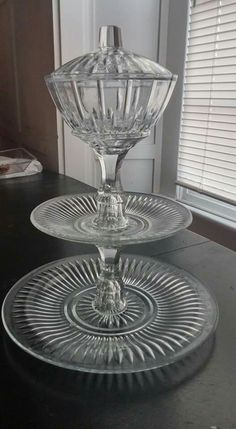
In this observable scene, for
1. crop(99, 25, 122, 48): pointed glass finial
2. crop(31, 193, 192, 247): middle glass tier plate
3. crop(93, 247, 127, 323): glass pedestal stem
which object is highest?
crop(99, 25, 122, 48): pointed glass finial

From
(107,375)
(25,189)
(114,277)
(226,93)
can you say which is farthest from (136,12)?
(107,375)

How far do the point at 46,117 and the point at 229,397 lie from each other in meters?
1.31

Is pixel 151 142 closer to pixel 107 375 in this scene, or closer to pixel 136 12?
pixel 136 12

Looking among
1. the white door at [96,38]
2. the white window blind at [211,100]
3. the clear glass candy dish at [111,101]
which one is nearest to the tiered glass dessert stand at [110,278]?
the clear glass candy dish at [111,101]

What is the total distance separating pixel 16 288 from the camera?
54cm

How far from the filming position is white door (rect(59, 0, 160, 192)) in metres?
1.26

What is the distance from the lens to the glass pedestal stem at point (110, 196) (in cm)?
47

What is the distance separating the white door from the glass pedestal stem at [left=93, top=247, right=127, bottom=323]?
92cm

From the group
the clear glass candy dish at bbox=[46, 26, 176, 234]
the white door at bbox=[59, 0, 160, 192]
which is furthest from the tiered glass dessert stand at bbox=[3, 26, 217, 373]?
the white door at bbox=[59, 0, 160, 192]

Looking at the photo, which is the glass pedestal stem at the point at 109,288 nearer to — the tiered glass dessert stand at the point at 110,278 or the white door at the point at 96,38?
the tiered glass dessert stand at the point at 110,278

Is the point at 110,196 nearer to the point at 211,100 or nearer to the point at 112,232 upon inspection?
the point at 112,232

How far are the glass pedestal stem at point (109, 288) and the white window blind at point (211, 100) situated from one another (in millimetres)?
809

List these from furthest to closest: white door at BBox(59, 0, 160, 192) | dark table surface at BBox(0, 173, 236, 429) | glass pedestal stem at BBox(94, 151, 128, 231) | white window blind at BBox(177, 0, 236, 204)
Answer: white door at BBox(59, 0, 160, 192)
white window blind at BBox(177, 0, 236, 204)
glass pedestal stem at BBox(94, 151, 128, 231)
dark table surface at BBox(0, 173, 236, 429)

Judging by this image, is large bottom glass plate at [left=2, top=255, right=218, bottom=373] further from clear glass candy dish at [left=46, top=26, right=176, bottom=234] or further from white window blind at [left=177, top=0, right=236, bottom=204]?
white window blind at [left=177, top=0, right=236, bottom=204]
